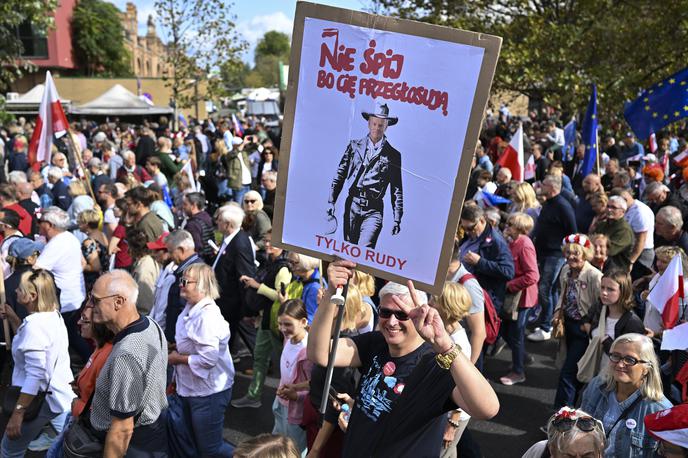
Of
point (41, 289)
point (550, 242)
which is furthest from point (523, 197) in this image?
point (41, 289)

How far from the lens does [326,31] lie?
2920mm

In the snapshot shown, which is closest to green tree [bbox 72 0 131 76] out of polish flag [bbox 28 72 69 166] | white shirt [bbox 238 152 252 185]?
white shirt [bbox 238 152 252 185]

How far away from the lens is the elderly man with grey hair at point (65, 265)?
6695mm

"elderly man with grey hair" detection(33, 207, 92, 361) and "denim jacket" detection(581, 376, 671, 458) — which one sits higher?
"denim jacket" detection(581, 376, 671, 458)

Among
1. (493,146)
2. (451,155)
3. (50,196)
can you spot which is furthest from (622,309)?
(493,146)

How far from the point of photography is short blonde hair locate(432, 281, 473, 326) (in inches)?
178

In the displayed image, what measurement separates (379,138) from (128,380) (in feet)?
5.83

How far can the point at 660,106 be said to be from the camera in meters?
8.93

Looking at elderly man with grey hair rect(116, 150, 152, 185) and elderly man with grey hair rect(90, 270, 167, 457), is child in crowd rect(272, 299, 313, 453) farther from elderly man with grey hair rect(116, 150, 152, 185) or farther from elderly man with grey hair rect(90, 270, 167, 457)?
elderly man with grey hair rect(116, 150, 152, 185)

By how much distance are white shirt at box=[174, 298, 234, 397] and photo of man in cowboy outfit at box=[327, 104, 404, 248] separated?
1890 mm

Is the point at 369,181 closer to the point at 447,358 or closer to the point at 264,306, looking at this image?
the point at 447,358

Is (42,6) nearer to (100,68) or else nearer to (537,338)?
(537,338)

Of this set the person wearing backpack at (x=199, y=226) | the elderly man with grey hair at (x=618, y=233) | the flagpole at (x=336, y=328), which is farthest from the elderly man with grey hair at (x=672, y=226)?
the flagpole at (x=336, y=328)

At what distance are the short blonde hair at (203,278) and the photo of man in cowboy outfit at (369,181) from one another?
1.93 meters
